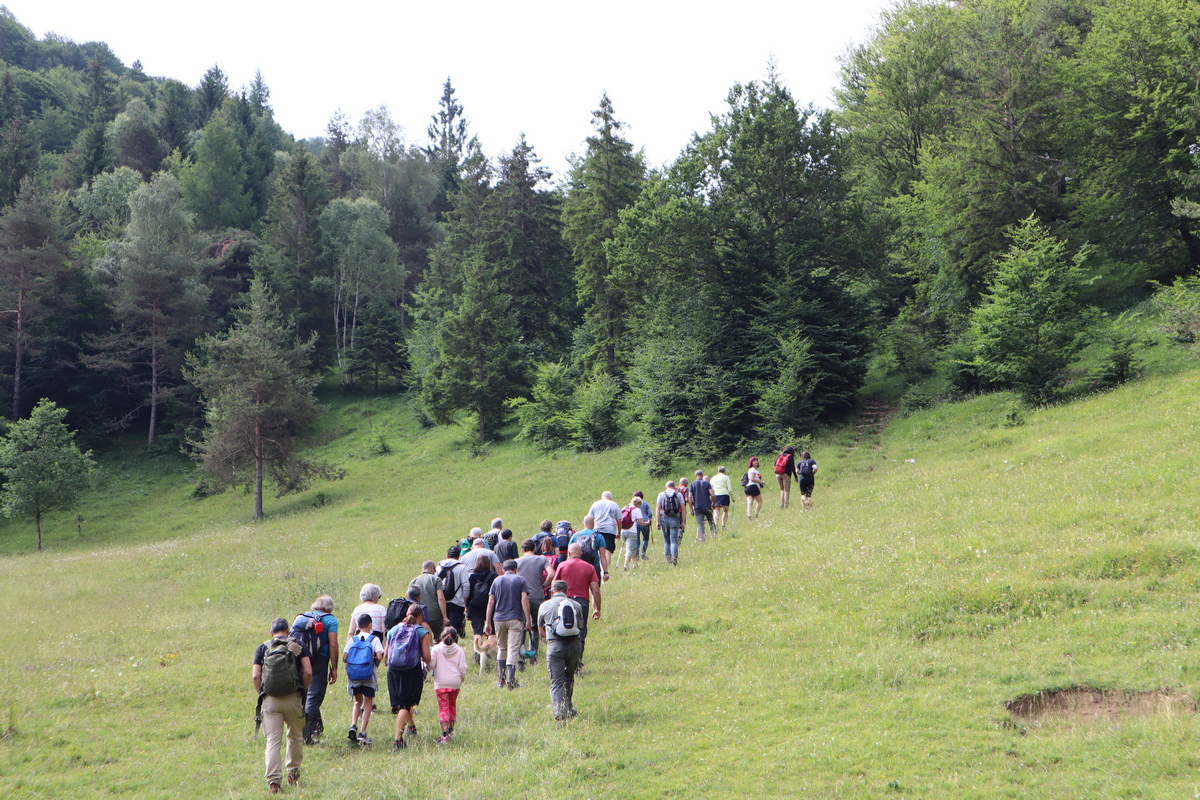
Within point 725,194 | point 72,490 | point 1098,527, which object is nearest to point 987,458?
point 1098,527

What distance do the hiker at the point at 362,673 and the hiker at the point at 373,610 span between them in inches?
12.6

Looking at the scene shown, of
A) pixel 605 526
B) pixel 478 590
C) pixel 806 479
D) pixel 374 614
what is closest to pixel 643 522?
pixel 605 526

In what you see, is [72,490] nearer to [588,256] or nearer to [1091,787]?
[588,256]

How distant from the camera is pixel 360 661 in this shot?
33.4 feet

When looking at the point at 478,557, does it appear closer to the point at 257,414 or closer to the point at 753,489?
the point at 753,489

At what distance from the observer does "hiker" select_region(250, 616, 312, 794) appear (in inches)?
352

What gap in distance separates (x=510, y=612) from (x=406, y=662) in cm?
207

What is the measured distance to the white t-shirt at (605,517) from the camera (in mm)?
17156

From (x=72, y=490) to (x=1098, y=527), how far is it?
47.2 meters

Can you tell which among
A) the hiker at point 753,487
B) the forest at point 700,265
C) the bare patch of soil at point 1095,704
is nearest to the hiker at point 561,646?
the bare patch of soil at point 1095,704

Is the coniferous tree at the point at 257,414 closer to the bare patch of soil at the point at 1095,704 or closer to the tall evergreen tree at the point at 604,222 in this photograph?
the tall evergreen tree at the point at 604,222

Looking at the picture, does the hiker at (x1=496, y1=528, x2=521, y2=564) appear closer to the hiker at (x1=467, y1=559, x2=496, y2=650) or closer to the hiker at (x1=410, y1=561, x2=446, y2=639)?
the hiker at (x1=467, y1=559, x2=496, y2=650)

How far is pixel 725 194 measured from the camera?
125 ft

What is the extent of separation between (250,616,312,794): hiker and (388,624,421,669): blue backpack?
3.88ft
